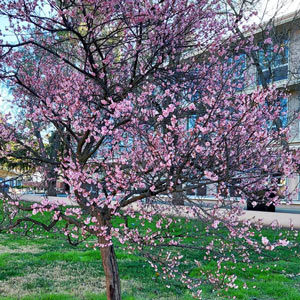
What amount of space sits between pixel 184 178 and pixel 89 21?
214 centimetres

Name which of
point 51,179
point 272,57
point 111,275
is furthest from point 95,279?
point 272,57

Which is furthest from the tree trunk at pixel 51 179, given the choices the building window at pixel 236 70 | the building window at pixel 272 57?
the building window at pixel 272 57

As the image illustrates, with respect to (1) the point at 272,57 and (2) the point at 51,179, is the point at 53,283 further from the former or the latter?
(1) the point at 272,57

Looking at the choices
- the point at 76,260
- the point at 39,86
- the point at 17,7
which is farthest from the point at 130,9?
the point at 76,260

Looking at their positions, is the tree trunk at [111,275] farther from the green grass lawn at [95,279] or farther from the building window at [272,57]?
the building window at [272,57]

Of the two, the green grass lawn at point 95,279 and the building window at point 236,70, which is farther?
the green grass lawn at point 95,279

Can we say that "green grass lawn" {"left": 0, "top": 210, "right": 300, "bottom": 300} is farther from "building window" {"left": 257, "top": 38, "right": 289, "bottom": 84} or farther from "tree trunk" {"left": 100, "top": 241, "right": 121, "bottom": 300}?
"building window" {"left": 257, "top": 38, "right": 289, "bottom": 84}

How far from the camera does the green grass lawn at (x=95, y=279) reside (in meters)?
5.75

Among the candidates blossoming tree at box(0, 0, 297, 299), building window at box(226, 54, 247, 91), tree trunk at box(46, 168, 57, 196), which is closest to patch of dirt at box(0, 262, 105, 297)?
tree trunk at box(46, 168, 57, 196)

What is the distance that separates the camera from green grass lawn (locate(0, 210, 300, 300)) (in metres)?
5.75

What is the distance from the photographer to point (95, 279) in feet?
21.7

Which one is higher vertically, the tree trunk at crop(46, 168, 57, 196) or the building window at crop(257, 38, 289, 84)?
the building window at crop(257, 38, 289, 84)

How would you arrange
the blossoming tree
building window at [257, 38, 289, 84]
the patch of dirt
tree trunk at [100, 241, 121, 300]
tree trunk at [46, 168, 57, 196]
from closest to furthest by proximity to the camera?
the blossoming tree, tree trunk at [100, 241, 121, 300], tree trunk at [46, 168, 57, 196], the patch of dirt, building window at [257, 38, 289, 84]

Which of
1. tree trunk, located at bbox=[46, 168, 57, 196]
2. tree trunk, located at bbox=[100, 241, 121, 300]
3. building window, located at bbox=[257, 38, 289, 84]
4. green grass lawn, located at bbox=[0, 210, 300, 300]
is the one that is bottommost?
green grass lawn, located at bbox=[0, 210, 300, 300]
